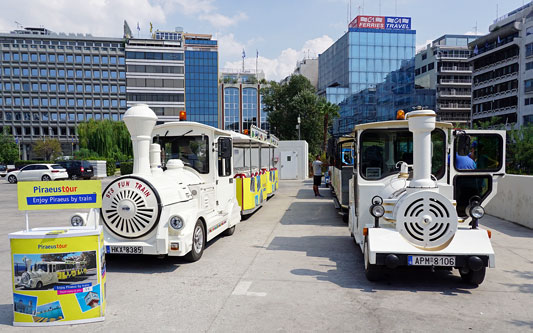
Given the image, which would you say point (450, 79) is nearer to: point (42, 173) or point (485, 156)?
point (42, 173)

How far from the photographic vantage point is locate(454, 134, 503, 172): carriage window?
22.7ft

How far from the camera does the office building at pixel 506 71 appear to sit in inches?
1924

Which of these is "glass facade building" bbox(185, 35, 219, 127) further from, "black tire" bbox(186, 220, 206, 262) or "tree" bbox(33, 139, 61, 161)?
"black tire" bbox(186, 220, 206, 262)

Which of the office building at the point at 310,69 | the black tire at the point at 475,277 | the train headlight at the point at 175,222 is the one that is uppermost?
→ the office building at the point at 310,69

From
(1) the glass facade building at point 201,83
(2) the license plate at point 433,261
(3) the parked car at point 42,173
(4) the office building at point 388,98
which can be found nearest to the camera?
(2) the license plate at point 433,261

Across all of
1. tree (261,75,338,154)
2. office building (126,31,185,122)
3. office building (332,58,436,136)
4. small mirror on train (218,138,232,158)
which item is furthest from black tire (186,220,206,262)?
office building (126,31,185,122)

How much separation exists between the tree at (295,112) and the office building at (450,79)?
35089mm

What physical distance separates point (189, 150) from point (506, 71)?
5949cm

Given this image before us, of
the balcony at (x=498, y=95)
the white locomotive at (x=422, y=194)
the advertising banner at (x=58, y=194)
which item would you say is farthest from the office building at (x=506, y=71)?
the advertising banner at (x=58, y=194)

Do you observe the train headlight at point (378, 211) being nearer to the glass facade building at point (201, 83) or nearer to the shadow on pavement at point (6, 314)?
the shadow on pavement at point (6, 314)

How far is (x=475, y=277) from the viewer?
5.26 meters

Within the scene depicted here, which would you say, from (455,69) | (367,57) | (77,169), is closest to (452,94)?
(455,69)

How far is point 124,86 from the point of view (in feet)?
257

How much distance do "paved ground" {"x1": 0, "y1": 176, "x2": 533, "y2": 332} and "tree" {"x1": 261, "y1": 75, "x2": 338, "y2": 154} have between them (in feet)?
118
